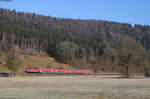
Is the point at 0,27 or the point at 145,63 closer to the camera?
the point at 145,63

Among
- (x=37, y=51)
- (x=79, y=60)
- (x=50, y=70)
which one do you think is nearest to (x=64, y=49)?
(x=79, y=60)

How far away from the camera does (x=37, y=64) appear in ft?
484

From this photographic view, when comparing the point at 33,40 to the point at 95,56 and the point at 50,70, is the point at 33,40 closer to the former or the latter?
the point at 95,56

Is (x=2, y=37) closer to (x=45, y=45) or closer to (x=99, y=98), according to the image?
(x=45, y=45)

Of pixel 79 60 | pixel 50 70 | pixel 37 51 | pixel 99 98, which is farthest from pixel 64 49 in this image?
pixel 99 98

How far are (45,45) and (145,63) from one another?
122 meters

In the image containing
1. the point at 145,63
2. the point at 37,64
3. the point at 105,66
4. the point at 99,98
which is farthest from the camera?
the point at 105,66

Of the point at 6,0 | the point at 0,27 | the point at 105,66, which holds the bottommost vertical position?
the point at 105,66

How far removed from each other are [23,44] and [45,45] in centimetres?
1614

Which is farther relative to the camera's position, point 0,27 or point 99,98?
point 0,27

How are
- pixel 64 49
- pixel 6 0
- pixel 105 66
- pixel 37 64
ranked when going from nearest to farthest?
pixel 6 0 < pixel 37 64 < pixel 105 66 < pixel 64 49

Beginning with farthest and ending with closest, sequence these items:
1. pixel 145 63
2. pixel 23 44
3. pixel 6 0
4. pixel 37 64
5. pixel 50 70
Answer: pixel 23 44
pixel 37 64
pixel 50 70
pixel 145 63
pixel 6 0

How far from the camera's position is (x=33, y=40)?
649 ft

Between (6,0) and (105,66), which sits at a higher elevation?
Result: (6,0)
